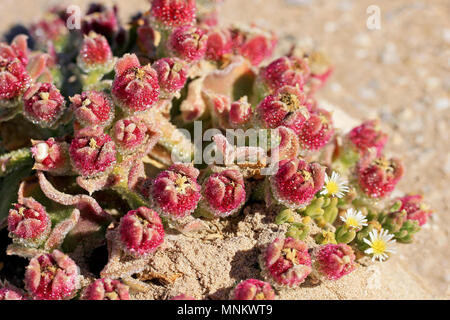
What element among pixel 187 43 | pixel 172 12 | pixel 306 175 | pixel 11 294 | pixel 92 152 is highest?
pixel 172 12

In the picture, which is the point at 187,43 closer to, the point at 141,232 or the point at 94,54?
the point at 94,54

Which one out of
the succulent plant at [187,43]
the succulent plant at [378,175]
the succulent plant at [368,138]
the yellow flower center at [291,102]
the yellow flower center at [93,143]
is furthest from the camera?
the succulent plant at [368,138]

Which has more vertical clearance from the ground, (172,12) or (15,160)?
(172,12)

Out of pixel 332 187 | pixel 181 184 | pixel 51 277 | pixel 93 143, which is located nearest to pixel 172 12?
pixel 93 143

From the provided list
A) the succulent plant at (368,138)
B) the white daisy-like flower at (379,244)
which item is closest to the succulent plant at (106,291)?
the white daisy-like flower at (379,244)

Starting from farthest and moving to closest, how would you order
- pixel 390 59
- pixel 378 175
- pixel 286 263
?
pixel 390 59
pixel 378 175
pixel 286 263

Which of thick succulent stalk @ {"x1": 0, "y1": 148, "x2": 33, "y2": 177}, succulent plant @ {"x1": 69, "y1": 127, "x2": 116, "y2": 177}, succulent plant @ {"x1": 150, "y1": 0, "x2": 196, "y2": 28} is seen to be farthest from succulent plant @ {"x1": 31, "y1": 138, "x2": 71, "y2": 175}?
succulent plant @ {"x1": 150, "y1": 0, "x2": 196, "y2": 28}

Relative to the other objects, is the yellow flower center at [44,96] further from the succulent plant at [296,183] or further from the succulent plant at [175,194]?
the succulent plant at [296,183]
